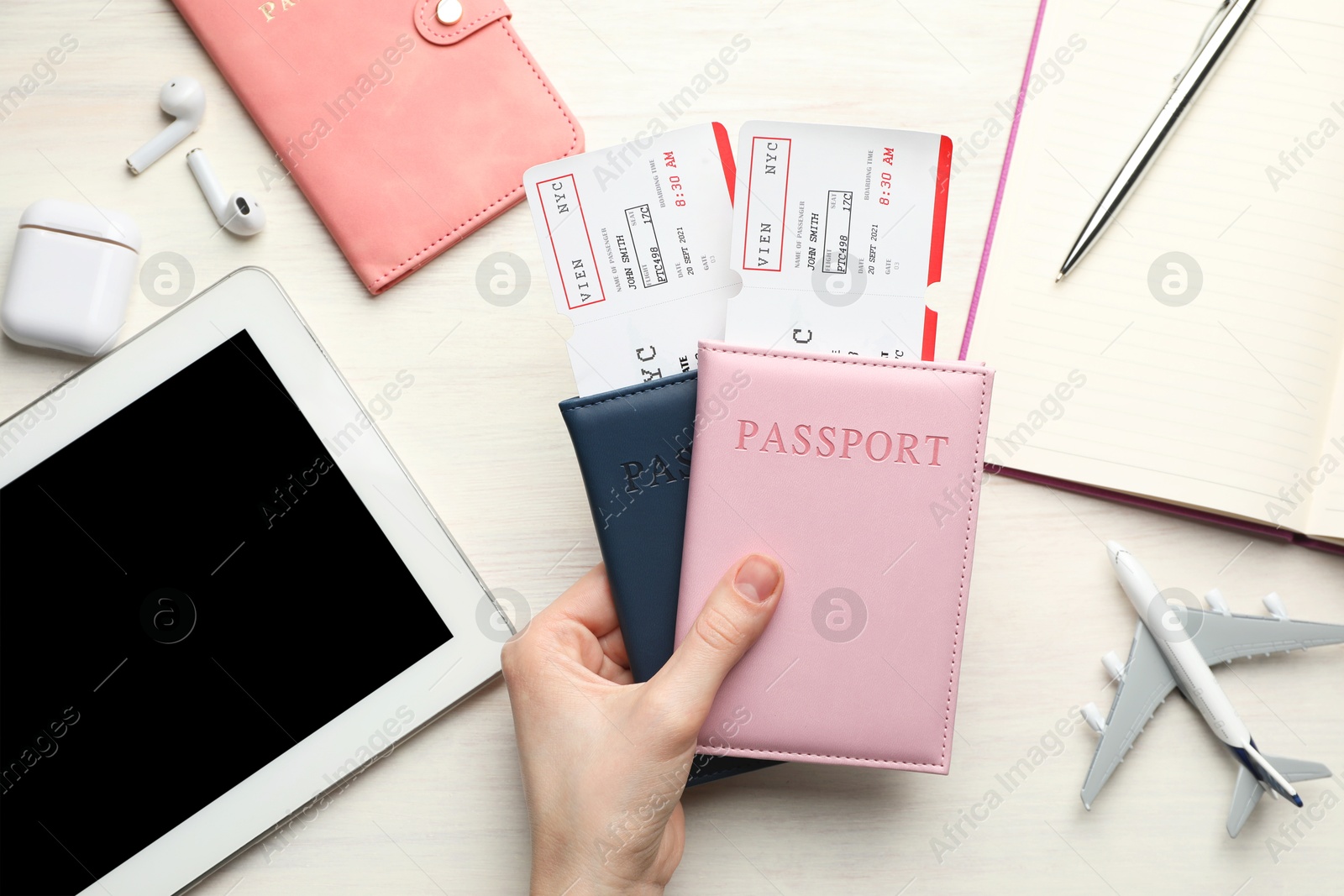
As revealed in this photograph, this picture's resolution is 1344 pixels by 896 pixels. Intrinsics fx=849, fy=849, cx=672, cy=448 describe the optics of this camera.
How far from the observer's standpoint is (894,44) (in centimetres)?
92

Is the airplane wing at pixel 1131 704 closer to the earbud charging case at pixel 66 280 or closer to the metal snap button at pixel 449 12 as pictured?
the metal snap button at pixel 449 12

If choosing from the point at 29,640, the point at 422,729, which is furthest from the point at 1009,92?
the point at 29,640

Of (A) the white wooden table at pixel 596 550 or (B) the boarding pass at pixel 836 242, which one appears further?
(A) the white wooden table at pixel 596 550

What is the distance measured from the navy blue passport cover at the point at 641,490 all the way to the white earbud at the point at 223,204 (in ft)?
1.37

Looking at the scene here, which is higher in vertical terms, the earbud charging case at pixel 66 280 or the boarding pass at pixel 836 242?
the earbud charging case at pixel 66 280

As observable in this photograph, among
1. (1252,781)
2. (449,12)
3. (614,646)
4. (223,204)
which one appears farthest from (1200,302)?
(223,204)

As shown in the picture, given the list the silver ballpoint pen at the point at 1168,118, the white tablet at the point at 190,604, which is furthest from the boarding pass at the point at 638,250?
the silver ballpoint pen at the point at 1168,118

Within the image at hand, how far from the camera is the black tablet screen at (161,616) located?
0.81 m

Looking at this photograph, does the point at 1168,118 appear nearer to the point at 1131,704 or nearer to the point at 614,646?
the point at 1131,704

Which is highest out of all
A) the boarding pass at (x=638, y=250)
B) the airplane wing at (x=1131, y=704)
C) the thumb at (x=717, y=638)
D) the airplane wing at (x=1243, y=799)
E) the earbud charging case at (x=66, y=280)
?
the earbud charging case at (x=66, y=280)

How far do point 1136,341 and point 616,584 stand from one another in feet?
1.95

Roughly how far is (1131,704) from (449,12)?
100cm

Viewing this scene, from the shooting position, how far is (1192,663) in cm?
85

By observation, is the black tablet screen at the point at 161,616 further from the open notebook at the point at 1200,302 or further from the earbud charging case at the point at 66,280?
the open notebook at the point at 1200,302
